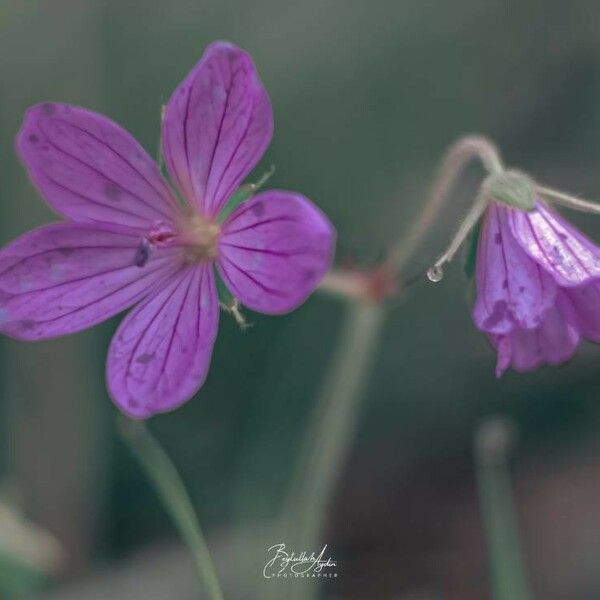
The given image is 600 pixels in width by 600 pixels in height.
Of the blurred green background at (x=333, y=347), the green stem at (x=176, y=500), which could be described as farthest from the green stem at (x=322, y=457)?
the blurred green background at (x=333, y=347)

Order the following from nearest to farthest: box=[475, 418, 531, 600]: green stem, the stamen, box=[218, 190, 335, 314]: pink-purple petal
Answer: box=[218, 190, 335, 314]: pink-purple petal < the stamen < box=[475, 418, 531, 600]: green stem

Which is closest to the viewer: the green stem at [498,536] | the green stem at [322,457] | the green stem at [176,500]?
the green stem at [176,500]

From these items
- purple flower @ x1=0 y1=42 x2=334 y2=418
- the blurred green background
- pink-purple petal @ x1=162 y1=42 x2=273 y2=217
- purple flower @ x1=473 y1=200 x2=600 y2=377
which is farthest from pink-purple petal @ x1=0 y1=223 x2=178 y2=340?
the blurred green background

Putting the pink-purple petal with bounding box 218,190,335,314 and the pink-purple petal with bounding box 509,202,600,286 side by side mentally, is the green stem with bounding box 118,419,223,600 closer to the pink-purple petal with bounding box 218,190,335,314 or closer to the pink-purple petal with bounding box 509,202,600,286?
the pink-purple petal with bounding box 218,190,335,314

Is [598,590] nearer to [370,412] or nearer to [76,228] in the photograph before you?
[370,412]

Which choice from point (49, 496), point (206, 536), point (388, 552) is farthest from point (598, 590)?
point (49, 496)

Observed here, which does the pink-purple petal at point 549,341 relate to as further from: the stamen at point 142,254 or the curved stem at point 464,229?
the stamen at point 142,254

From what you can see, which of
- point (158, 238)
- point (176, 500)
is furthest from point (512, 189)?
point (176, 500)

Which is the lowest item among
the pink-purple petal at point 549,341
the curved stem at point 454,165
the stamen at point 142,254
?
the pink-purple petal at point 549,341

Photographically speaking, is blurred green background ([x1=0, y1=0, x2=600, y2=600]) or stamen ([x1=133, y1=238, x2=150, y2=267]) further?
blurred green background ([x1=0, y1=0, x2=600, y2=600])
